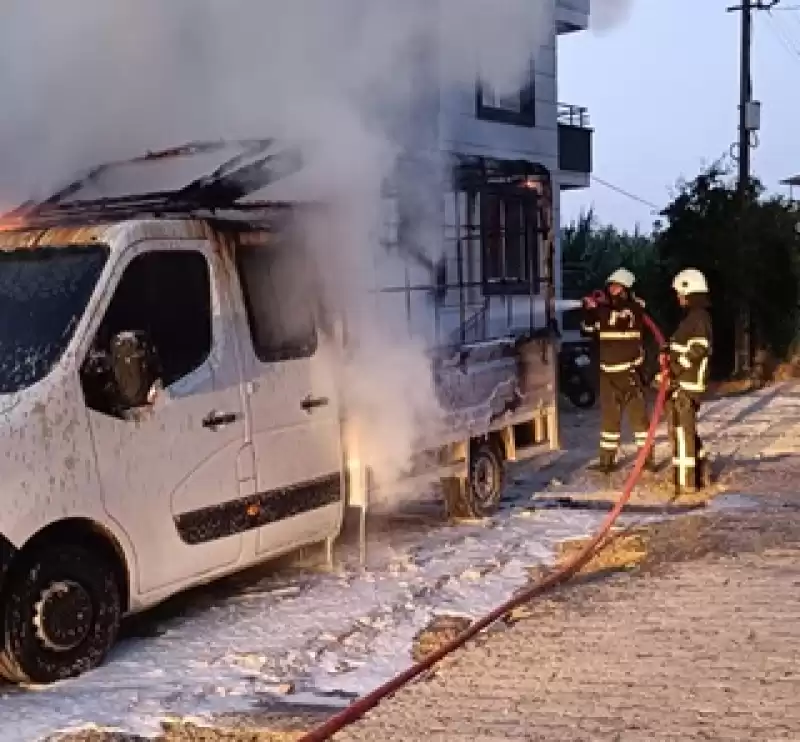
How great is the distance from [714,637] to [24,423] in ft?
10.8

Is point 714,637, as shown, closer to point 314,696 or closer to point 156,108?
point 314,696

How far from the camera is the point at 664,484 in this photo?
Answer: 1034 centimetres

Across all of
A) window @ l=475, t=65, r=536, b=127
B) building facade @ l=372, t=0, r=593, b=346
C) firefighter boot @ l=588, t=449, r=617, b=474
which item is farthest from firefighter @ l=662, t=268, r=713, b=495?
window @ l=475, t=65, r=536, b=127

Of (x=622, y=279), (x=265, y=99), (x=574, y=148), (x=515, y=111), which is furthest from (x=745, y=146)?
(x=265, y=99)

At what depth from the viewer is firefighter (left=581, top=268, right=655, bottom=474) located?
10953 millimetres

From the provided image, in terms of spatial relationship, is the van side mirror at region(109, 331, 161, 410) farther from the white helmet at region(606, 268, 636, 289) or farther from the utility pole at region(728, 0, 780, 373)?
the utility pole at region(728, 0, 780, 373)

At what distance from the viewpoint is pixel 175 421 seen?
591 cm

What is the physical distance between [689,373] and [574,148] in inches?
505

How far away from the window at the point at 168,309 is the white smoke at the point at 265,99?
1068mm

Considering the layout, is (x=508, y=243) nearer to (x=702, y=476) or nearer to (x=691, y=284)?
(x=691, y=284)

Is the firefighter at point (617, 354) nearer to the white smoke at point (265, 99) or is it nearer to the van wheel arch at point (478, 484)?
the van wheel arch at point (478, 484)

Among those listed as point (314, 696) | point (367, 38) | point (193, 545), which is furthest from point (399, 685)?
point (367, 38)

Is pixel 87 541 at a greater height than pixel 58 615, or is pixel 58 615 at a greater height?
pixel 87 541

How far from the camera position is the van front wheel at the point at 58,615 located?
204 inches
